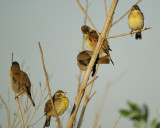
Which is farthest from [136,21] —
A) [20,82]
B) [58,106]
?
[20,82]

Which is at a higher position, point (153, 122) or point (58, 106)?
point (153, 122)

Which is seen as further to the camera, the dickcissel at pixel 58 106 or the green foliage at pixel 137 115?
the dickcissel at pixel 58 106

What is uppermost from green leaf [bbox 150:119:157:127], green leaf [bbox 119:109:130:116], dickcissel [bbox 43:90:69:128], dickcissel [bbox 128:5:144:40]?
dickcissel [bbox 128:5:144:40]

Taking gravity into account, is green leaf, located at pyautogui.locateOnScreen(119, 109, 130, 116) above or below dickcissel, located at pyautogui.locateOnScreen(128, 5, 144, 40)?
below

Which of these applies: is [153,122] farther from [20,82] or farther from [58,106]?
[20,82]

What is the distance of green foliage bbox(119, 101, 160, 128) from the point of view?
0.49 metres

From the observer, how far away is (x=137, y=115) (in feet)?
1.64

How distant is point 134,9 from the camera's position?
680 centimetres

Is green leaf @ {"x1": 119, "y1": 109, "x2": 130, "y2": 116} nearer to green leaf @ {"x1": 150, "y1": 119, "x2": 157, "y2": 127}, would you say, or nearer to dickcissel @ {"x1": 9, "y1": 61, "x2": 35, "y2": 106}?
green leaf @ {"x1": 150, "y1": 119, "x2": 157, "y2": 127}

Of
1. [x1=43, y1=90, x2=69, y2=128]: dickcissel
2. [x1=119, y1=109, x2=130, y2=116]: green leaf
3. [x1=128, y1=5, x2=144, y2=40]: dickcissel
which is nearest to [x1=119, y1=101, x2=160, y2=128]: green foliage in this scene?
[x1=119, y1=109, x2=130, y2=116]: green leaf

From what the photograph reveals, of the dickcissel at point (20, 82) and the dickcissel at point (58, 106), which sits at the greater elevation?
the dickcissel at point (20, 82)

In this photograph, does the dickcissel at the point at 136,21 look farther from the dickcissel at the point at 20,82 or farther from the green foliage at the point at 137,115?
the green foliage at the point at 137,115

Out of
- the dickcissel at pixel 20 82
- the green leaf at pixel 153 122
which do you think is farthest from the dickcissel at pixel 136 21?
the green leaf at pixel 153 122

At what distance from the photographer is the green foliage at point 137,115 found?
1.61 feet
